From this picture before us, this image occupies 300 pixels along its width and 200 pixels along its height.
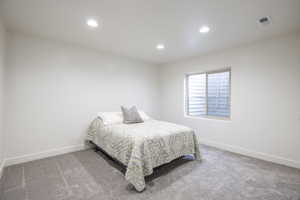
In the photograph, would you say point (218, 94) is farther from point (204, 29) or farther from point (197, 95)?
point (204, 29)

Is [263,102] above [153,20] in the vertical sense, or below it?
below

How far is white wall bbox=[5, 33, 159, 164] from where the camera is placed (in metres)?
2.62

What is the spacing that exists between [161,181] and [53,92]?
2714 millimetres

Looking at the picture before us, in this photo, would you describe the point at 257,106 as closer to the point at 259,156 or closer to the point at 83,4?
the point at 259,156

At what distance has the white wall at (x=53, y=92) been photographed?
2.62m

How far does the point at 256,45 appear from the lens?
2.93 meters

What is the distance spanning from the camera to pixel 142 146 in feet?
6.81

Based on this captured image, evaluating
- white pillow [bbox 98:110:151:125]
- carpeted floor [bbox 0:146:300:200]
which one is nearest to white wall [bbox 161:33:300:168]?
carpeted floor [bbox 0:146:300:200]

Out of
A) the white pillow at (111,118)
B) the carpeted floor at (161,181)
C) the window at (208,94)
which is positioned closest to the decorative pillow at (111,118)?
the white pillow at (111,118)

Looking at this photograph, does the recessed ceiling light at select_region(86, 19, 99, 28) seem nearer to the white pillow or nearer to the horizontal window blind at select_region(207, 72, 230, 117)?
the white pillow

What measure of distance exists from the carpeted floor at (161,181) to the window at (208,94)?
1349mm

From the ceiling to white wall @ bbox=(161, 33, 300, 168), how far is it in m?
0.32

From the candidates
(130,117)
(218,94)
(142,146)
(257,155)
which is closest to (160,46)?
(130,117)

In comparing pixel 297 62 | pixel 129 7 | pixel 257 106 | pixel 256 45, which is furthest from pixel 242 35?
pixel 129 7
